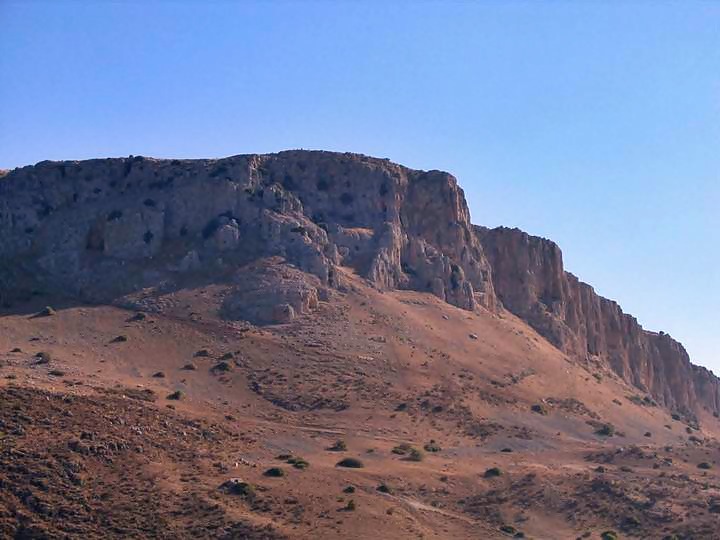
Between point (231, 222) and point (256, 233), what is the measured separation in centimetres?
225

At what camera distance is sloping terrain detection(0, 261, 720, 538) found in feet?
154

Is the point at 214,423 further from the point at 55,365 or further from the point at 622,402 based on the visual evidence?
the point at 622,402

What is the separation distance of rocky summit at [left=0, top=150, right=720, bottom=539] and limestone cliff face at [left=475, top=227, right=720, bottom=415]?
0.32 metres

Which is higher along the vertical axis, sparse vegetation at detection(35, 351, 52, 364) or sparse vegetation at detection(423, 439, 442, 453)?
A: sparse vegetation at detection(35, 351, 52, 364)

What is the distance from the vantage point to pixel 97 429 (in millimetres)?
51469

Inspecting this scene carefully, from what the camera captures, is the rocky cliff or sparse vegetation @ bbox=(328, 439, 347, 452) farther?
the rocky cliff

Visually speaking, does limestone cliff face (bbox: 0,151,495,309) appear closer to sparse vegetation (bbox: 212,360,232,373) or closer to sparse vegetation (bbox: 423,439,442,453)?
sparse vegetation (bbox: 212,360,232,373)

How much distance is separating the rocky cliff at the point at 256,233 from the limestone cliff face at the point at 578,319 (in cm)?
33

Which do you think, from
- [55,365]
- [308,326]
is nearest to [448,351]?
[308,326]

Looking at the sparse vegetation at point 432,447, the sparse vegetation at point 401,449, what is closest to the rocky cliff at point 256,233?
the sparse vegetation at point 432,447

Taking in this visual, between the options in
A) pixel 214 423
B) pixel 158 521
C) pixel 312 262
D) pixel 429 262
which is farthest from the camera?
pixel 429 262

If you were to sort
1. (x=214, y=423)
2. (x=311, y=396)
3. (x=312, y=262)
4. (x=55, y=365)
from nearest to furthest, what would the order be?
1. (x=214, y=423)
2. (x=55, y=365)
3. (x=311, y=396)
4. (x=312, y=262)

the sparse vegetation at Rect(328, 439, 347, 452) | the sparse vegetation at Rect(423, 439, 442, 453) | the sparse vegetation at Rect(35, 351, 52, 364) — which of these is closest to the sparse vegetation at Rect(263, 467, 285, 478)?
the sparse vegetation at Rect(328, 439, 347, 452)

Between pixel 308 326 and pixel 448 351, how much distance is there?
38.1ft
